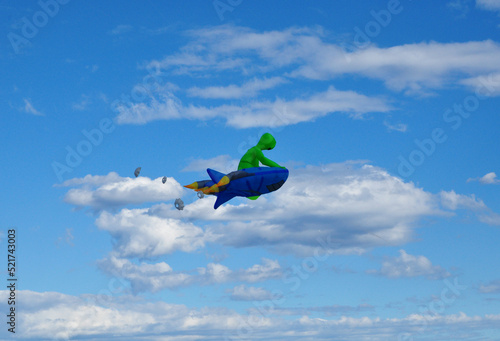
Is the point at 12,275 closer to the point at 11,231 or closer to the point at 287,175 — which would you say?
the point at 11,231

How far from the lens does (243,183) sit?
41.6 meters

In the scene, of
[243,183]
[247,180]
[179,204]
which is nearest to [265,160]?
[247,180]

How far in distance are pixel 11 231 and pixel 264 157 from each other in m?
26.4

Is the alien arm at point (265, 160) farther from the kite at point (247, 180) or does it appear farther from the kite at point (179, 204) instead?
the kite at point (179, 204)

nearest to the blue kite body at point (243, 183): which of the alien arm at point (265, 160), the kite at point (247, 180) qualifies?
the kite at point (247, 180)

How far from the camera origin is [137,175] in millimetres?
35750

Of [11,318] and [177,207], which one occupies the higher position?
[177,207]

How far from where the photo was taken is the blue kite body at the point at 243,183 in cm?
4106

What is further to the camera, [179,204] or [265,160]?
[265,160]

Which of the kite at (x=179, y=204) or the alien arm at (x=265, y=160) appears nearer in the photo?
the kite at (x=179, y=204)

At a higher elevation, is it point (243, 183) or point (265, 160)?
point (265, 160)

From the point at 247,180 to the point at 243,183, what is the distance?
1.24ft

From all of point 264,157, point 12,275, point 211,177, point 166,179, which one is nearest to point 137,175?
point 166,179

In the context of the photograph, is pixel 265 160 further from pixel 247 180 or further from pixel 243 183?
pixel 243 183
